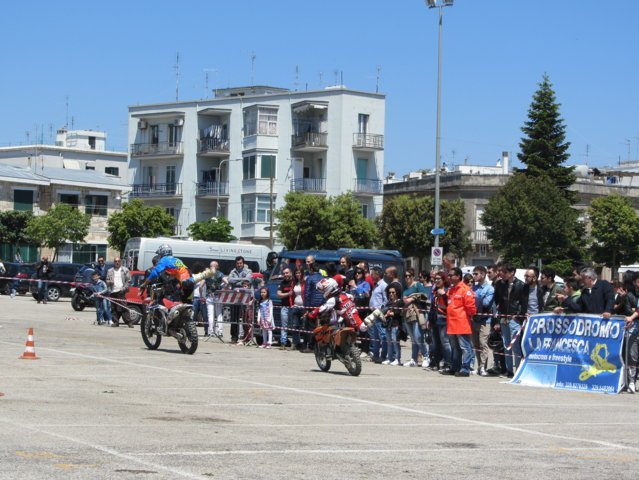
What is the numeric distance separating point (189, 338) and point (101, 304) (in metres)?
11.8

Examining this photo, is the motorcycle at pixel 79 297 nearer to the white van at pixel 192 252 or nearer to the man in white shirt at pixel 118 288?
the white van at pixel 192 252

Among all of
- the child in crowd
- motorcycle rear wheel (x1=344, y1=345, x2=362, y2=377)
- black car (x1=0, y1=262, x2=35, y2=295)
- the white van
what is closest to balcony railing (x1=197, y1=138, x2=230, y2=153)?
black car (x1=0, y1=262, x2=35, y2=295)

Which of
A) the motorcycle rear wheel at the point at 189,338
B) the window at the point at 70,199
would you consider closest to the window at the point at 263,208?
the window at the point at 70,199

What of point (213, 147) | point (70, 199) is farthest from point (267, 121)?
point (70, 199)

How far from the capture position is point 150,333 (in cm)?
2294

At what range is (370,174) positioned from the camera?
82.4 m

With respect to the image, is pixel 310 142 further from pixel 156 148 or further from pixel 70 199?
pixel 70 199

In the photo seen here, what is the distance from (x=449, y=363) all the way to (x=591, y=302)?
9.76 feet

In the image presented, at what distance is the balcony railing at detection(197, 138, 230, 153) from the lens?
8494 cm

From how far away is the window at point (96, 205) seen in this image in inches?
3167

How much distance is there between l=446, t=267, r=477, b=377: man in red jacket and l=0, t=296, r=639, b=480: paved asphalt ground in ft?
1.83

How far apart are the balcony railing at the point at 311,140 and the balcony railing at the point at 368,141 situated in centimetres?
219

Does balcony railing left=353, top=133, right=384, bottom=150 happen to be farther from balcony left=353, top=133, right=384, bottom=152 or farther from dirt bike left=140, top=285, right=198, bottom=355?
dirt bike left=140, top=285, right=198, bottom=355

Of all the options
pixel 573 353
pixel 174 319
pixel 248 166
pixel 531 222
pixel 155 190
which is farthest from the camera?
pixel 155 190
